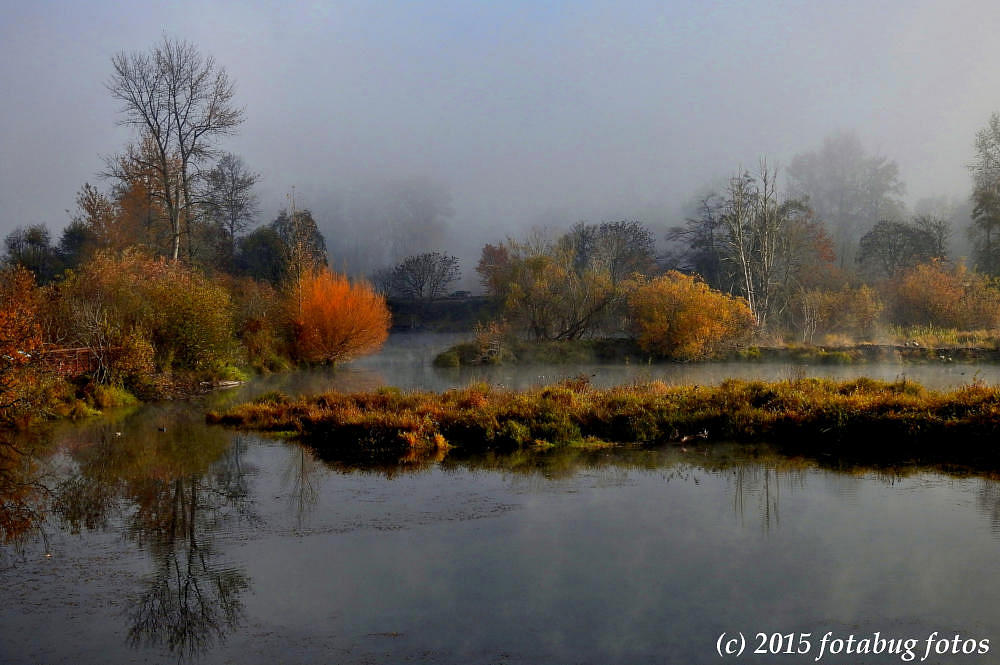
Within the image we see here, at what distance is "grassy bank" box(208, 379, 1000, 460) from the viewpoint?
1139 centimetres

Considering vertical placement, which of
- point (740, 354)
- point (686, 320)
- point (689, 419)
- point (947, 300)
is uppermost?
point (947, 300)

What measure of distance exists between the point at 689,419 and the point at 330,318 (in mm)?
18703

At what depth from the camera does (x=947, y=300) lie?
34094 mm

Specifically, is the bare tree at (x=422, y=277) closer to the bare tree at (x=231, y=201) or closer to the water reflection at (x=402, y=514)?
the bare tree at (x=231, y=201)

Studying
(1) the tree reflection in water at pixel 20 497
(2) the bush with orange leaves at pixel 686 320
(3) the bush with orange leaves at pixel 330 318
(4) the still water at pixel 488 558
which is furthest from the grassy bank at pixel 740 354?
(4) the still water at pixel 488 558

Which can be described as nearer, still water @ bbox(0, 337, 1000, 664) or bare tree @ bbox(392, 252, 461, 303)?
still water @ bbox(0, 337, 1000, 664)

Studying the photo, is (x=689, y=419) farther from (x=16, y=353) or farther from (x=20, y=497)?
(x=16, y=353)

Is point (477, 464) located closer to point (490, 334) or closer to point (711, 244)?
point (490, 334)

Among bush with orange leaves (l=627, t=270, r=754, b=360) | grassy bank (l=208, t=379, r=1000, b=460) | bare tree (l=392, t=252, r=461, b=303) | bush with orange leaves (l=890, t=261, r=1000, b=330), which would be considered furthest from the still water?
bare tree (l=392, t=252, r=461, b=303)

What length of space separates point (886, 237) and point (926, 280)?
426 inches

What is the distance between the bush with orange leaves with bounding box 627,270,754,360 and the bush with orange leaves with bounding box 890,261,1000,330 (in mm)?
8747

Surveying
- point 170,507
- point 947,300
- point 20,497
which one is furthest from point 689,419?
point 947,300

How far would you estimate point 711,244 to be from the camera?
48.7 metres

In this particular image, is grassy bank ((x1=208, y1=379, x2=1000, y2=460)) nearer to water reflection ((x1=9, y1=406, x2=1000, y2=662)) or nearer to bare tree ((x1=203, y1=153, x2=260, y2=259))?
water reflection ((x1=9, y1=406, x2=1000, y2=662))
